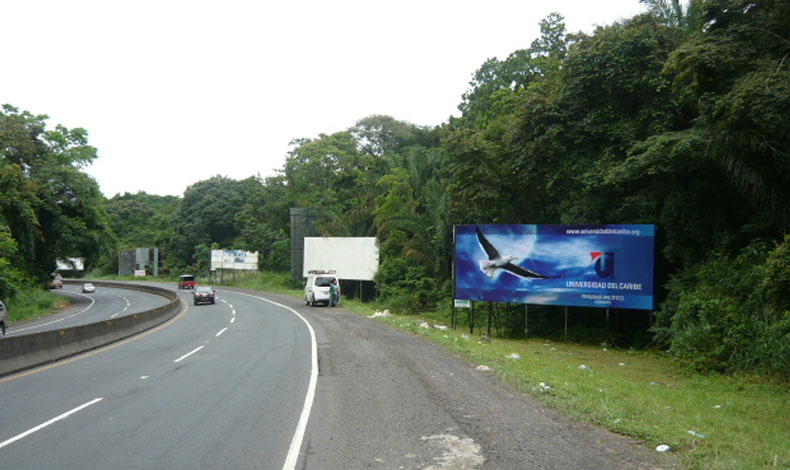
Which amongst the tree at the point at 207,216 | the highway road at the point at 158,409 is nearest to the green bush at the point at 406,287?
the highway road at the point at 158,409

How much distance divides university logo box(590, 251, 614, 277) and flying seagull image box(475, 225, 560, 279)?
92.7 inches

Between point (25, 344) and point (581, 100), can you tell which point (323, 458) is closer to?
point (25, 344)

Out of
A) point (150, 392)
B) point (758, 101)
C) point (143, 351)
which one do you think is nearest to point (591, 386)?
point (758, 101)

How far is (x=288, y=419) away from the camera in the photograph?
325 inches

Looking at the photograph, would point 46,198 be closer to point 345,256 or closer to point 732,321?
point 345,256

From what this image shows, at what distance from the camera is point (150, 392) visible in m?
10.4

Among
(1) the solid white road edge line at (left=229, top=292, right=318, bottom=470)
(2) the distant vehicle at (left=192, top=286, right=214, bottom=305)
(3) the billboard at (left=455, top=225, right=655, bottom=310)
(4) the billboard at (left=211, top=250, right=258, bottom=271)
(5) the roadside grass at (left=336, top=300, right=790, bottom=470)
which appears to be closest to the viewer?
(1) the solid white road edge line at (left=229, top=292, right=318, bottom=470)

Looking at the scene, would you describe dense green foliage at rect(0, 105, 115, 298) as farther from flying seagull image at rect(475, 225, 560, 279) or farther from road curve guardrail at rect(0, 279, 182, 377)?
flying seagull image at rect(475, 225, 560, 279)

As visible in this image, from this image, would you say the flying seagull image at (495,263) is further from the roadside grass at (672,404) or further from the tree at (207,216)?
the tree at (207,216)

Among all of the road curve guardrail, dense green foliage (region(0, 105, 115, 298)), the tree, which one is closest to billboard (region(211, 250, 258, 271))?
the tree

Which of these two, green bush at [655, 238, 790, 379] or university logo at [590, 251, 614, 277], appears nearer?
green bush at [655, 238, 790, 379]


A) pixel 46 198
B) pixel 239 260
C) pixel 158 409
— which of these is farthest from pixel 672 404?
pixel 239 260

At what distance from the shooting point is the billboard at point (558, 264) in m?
21.0

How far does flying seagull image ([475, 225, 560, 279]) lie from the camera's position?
2333cm
